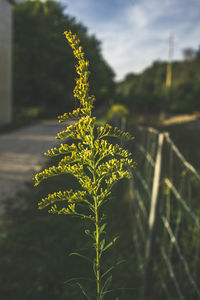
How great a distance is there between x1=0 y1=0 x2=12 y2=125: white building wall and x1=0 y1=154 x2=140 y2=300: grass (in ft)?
46.5

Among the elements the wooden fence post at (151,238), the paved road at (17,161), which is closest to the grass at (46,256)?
the wooden fence post at (151,238)

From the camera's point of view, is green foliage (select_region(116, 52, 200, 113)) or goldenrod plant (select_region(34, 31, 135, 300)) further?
green foliage (select_region(116, 52, 200, 113))

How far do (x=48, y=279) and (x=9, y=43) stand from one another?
18.2 meters

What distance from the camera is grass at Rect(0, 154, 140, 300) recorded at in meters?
2.99

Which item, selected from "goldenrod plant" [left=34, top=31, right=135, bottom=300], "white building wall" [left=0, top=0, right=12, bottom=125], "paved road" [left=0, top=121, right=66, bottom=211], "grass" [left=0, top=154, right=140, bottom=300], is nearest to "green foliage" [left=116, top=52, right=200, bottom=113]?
"white building wall" [left=0, top=0, right=12, bottom=125]

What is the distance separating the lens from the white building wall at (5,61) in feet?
57.6

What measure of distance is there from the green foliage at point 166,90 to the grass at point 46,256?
1980cm

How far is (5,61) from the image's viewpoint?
18.3m

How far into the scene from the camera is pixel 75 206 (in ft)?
1.47

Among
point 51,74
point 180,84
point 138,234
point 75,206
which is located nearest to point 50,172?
point 75,206

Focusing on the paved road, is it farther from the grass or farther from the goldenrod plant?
the goldenrod plant

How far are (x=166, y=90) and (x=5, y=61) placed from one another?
24778 millimetres

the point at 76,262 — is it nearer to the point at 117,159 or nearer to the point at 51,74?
the point at 117,159

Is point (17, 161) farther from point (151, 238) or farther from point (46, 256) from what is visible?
point (151, 238)
